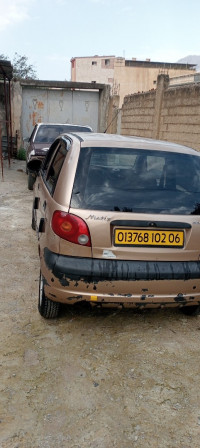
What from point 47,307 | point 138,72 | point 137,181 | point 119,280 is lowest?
point 47,307

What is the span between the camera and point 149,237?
2520 mm

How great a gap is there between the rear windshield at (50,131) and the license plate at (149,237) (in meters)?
6.77

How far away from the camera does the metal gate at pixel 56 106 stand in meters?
14.4

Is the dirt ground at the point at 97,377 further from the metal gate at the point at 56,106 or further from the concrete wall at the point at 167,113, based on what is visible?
the metal gate at the point at 56,106

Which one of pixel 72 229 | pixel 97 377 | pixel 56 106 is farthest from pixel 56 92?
pixel 97 377

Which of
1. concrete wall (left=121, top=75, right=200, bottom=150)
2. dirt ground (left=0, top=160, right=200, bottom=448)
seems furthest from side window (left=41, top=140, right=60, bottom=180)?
concrete wall (left=121, top=75, right=200, bottom=150)

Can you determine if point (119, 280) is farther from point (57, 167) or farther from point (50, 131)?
point (50, 131)

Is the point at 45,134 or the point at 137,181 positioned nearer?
the point at 137,181

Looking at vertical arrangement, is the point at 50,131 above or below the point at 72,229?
above

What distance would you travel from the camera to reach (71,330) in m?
2.90

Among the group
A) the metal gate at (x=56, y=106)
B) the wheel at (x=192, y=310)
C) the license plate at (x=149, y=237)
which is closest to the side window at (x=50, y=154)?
the license plate at (x=149, y=237)

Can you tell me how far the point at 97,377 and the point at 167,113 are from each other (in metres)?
8.62

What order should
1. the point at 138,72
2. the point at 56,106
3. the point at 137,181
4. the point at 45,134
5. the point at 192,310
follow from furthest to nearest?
the point at 138,72 < the point at 56,106 < the point at 45,134 < the point at 192,310 < the point at 137,181

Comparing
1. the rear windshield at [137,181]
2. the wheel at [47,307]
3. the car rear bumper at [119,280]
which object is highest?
the rear windshield at [137,181]
